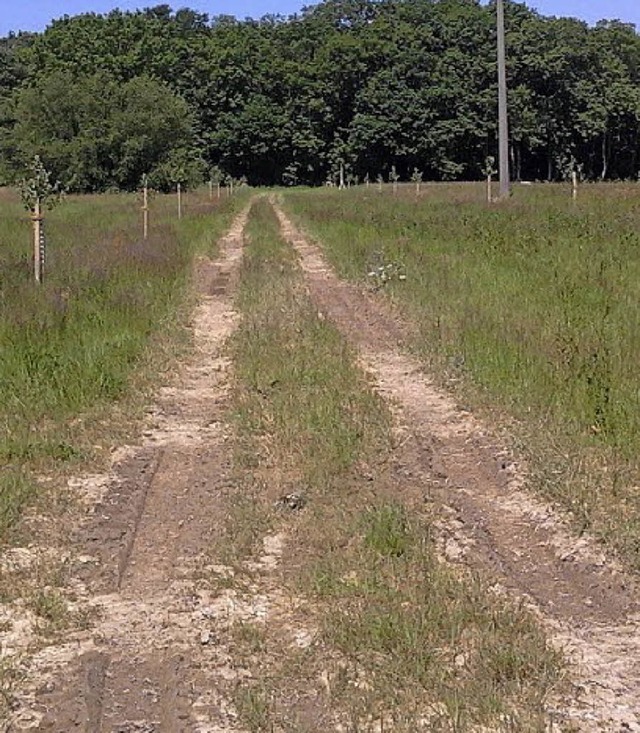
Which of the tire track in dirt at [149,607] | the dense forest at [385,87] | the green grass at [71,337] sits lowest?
Answer: the tire track in dirt at [149,607]

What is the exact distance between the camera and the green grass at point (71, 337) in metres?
6.18

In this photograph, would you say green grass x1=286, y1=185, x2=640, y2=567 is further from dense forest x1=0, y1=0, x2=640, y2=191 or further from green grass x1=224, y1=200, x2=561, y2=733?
dense forest x1=0, y1=0, x2=640, y2=191

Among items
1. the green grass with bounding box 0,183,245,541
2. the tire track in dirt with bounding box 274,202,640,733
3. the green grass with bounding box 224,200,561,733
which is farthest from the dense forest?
the green grass with bounding box 224,200,561,733

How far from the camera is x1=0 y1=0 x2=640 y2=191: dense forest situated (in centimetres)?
8444

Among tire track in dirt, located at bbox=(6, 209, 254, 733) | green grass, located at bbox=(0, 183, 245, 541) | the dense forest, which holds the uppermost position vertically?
the dense forest

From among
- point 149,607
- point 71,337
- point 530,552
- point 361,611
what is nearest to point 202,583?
point 149,607

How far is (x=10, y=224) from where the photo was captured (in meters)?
25.7

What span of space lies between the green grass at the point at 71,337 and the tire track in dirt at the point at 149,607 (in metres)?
0.46

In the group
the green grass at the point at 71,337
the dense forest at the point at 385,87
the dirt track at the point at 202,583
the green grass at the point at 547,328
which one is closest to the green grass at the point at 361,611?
the dirt track at the point at 202,583

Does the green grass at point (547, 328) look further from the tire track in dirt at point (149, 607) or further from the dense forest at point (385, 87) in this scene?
the dense forest at point (385, 87)

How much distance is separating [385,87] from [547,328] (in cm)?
8238

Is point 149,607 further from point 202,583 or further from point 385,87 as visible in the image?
point 385,87

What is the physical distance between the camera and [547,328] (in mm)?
9312

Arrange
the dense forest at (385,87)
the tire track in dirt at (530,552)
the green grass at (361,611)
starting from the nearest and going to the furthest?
1. the green grass at (361,611)
2. the tire track in dirt at (530,552)
3. the dense forest at (385,87)
